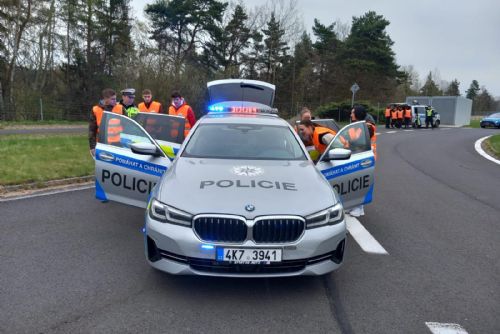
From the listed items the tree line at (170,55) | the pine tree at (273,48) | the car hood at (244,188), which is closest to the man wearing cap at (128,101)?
the car hood at (244,188)

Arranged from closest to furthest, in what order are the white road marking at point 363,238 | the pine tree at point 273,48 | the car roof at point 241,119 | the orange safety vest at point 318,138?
1. the white road marking at point 363,238
2. the car roof at point 241,119
3. the orange safety vest at point 318,138
4. the pine tree at point 273,48

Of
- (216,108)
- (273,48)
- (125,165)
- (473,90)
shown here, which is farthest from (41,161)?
(473,90)

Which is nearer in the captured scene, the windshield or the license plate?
the license plate

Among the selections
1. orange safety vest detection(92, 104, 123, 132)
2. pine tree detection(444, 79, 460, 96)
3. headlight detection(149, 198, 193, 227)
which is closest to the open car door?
orange safety vest detection(92, 104, 123, 132)

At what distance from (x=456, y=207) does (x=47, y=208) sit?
6.72 metres

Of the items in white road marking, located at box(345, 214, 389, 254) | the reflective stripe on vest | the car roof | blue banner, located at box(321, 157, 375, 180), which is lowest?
white road marking, located at box(345, 214, 389, 254)

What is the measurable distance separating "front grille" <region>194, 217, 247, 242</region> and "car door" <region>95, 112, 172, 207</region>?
1736 mm

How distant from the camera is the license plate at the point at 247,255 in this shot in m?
3.40

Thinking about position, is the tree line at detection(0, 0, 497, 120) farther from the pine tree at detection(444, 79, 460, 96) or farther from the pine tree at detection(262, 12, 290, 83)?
the pine tree at detection(444, 79, 460, 96)

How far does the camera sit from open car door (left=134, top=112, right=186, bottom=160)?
6.19m

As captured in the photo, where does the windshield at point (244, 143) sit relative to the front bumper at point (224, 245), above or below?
above

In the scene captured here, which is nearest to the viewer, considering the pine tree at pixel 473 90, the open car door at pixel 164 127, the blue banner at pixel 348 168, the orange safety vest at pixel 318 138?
the blue banner at pixel 348 168

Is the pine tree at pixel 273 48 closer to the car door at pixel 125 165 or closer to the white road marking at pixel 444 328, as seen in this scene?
the car door at pixel 125 165

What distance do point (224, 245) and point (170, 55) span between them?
3473cm
